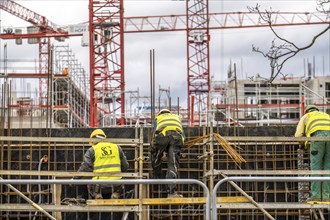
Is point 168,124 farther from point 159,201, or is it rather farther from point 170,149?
point 159,201

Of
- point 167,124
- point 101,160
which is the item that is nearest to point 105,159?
point 101,160

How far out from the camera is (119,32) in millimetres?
42625

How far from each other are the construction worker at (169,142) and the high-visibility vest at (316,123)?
264cm

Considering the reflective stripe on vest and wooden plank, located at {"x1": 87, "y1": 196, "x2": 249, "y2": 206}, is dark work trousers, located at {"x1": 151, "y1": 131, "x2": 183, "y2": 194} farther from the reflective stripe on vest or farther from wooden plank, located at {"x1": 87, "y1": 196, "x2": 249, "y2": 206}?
wooden plank, located at {"x1": 87, "y1": 196, "x2": 249, "y2": 206}

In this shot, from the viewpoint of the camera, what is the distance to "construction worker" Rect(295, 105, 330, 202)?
46.1ft

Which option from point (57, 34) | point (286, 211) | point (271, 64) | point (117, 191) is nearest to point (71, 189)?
point (117, 191)

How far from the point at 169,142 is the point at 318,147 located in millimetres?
3033

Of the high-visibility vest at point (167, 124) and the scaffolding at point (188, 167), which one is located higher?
the high-visibility vest at point (167, 124)

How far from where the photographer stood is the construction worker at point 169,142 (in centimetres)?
1460

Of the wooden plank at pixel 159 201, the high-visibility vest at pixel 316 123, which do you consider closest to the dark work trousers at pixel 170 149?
the wooden plank at pixel 159 201

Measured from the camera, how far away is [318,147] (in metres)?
14.2

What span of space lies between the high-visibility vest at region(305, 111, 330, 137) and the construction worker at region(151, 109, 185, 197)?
2637 mm

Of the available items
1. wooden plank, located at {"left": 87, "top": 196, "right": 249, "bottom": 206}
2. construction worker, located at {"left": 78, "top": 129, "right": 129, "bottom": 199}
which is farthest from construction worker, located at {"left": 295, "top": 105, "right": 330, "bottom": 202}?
construction worker, located at {"left": 78, "top": 129, "right": 129, "bottom": 199}

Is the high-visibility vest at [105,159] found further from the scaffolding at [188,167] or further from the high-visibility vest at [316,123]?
the high-visibility vest at [316,123]
